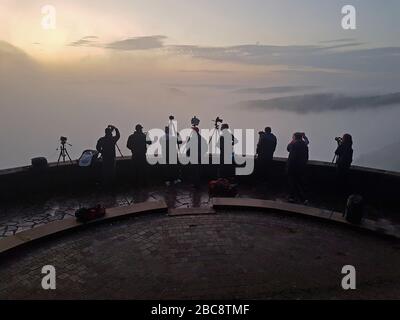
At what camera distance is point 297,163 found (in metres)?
11.0

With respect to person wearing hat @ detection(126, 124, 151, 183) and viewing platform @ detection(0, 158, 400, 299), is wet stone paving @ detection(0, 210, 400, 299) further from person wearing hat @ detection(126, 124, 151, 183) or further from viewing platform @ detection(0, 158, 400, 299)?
person wearing hat @ detection(126, 124, 151, 183)

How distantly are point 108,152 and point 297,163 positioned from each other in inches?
222

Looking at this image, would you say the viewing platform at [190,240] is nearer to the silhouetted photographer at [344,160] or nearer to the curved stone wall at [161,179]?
the curved stone wall at [161,179]

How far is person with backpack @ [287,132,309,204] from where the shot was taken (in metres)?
10.9

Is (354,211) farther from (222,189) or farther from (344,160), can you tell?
(222,189)

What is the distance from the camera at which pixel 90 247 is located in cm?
817

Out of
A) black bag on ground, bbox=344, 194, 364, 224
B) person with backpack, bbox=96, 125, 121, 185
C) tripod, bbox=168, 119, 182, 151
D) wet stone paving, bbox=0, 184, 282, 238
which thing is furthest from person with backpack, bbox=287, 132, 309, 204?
person with backpack, bbox=96, 125, 121, 185

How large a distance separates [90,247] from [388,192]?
830 cm

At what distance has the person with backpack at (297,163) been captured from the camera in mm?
10859

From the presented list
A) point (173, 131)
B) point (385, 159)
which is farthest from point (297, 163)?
point (385, 159)

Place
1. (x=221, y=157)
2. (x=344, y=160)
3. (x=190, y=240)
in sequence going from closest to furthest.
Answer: (x=190, y=240)
(x=344, y=160)
(x=221, y=157)

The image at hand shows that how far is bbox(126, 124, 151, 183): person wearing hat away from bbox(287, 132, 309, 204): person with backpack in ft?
15.0

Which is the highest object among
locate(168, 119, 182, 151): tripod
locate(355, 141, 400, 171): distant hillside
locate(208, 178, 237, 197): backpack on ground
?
locate(168, 119, 182, 151): tripod
